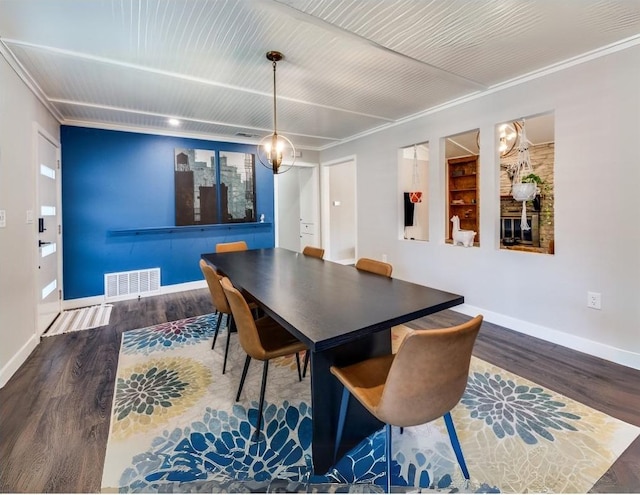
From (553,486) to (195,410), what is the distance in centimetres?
185

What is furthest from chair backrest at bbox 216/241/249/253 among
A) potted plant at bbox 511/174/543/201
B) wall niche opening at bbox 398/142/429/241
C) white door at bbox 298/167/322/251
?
potted plant at bbox 511/174/543/201

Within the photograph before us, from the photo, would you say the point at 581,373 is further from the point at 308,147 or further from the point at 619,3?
the point at 308,147

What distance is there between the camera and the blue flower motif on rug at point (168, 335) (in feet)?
9.16

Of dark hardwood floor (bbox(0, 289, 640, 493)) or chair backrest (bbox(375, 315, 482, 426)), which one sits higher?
chair backrest (bbox(375, 315, 482, 426))

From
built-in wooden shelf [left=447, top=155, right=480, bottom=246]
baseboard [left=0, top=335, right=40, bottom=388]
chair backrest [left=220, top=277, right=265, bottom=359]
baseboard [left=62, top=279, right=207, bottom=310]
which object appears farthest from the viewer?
built-in wooden shelf [left=447, top=155, right=480, bottom=246]

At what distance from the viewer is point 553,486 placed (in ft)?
4.34

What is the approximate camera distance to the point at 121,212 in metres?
Answer: 4.32

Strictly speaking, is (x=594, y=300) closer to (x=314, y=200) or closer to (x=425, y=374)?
(x=425, y=374)

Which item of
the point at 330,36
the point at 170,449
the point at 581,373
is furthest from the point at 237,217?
the point at 581,373

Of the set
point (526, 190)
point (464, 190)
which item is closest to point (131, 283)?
point (526, 190)

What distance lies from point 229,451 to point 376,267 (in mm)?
1460

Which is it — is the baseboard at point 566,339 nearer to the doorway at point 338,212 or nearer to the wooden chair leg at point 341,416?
the wooden chair leg at point 341,416

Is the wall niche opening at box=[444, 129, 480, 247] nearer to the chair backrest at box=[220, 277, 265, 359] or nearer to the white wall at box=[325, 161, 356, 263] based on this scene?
the white wall at box=[325, 161, 356, 263]

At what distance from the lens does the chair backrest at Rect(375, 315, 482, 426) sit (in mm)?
1053
